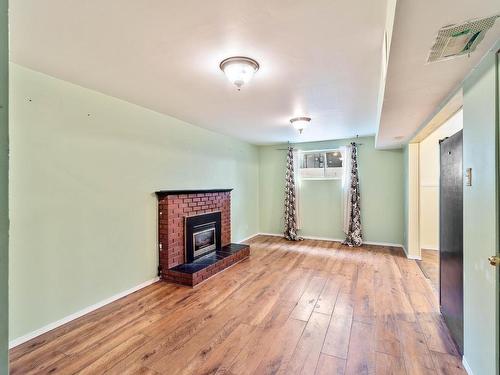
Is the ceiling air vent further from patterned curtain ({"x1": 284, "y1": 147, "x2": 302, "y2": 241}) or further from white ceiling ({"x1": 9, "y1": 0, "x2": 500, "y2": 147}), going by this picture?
patterned curtain ({"x1": 284, "y1": 147, "x2": 302, "y2": 241})

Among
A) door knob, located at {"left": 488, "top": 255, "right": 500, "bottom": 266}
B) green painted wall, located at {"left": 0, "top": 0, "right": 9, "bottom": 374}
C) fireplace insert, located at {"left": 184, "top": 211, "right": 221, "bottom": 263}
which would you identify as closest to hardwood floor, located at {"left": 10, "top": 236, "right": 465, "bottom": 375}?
fireplace insert, located at {"left": 184, "top": 211, "right": 221, "bottom": 263}

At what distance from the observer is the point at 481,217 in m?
1.59

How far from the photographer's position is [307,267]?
13.3 ft

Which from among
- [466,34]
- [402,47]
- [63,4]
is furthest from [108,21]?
[466,34]

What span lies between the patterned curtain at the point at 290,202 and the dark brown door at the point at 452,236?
3454 millimetres

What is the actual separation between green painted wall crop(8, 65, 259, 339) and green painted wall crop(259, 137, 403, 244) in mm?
3071

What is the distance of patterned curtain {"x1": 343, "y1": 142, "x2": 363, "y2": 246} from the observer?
211 inches

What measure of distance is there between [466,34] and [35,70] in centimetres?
319

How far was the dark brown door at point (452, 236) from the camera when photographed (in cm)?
202

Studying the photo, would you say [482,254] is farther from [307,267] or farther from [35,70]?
[35,70]

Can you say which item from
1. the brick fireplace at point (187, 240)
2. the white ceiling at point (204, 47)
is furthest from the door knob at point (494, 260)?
the brick fireplace at point (187, 240)

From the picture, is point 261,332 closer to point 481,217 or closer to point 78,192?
point 481,217

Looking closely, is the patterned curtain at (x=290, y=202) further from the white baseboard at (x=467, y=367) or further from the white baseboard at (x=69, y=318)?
the white baseboard at (x=467, y=367)

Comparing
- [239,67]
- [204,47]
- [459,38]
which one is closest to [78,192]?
[204,47]
